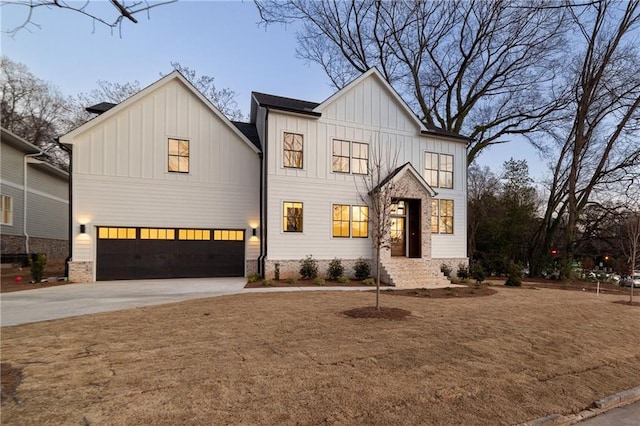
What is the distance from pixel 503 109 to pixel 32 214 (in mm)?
32364

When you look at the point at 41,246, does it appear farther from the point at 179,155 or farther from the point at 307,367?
the point at 307,367

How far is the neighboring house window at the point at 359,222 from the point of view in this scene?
1709 centimetres

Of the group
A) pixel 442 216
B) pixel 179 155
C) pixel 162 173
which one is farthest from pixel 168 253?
pixel 442 216

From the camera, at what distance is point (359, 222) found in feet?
56.5

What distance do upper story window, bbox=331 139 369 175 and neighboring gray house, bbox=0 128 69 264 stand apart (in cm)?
1660

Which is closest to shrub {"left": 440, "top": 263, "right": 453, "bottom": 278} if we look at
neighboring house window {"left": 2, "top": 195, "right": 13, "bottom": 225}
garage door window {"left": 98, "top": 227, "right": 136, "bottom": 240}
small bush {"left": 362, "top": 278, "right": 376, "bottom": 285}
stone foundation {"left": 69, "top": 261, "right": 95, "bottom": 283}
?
small bush {"left": 362, "top": 278, "right": 376, "bottom": 285}

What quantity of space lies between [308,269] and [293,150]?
17.6ft

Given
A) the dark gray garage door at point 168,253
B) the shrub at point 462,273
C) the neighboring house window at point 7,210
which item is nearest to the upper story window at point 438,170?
the shrub at point 462,273

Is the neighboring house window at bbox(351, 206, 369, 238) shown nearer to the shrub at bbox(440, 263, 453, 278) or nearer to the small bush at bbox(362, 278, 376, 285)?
the small bush at bbox(362, 278, 376, 285)

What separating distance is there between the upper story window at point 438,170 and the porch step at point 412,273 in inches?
180

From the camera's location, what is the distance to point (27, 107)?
97.7 ft

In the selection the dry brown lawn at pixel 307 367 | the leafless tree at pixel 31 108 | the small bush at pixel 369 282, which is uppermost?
the leafless tree at pixel 31 108

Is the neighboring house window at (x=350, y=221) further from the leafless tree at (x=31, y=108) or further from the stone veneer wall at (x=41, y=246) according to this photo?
the leafless tree at (x=31, y=108)

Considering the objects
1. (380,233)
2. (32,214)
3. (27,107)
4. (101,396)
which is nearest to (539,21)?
(380,233)
